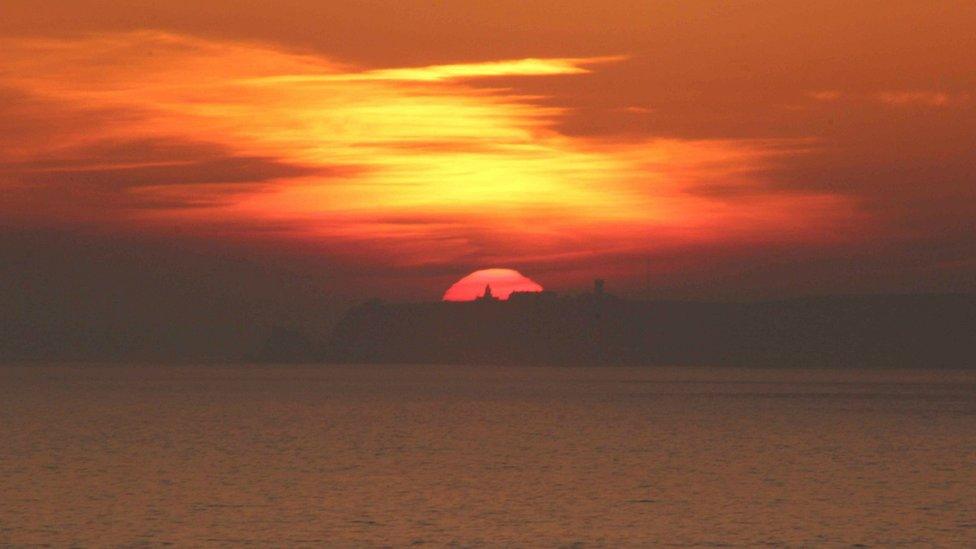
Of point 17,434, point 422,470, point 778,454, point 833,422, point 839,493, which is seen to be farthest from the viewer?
point 833,422

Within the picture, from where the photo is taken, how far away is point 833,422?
72000 mm

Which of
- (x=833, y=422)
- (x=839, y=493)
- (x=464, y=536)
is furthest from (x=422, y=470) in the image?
(x=833, y=422)

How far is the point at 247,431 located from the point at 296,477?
968 inches

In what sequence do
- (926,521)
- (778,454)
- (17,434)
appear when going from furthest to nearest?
(17,434), (778,454), (926,521)

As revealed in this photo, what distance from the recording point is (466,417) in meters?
77.2

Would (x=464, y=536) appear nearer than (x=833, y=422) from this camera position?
Yes

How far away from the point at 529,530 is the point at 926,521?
7388 mm

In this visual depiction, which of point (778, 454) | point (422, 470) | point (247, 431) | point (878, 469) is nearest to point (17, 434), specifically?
point (247, 431)

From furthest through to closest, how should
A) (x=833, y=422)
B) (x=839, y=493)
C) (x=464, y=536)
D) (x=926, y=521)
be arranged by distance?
(x=833, y=422) → (x=839, y=493) → (x=926, y=521) → (x=464, y=536)

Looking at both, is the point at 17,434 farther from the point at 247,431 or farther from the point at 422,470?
the point at 422,470

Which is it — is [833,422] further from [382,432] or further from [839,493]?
[839,493]

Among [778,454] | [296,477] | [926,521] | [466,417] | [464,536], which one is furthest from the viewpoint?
[466,417]

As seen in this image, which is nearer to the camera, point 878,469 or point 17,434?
point 878,469

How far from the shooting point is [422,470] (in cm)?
3934
